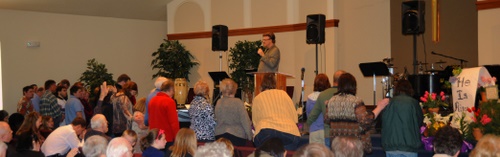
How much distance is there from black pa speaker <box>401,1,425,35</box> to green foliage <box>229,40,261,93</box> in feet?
14.2

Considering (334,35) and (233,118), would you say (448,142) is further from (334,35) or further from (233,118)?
(334,35)

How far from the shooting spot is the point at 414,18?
10734 mm

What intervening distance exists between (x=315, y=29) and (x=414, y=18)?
2.15 metres

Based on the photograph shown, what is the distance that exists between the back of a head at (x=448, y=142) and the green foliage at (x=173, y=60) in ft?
34.8

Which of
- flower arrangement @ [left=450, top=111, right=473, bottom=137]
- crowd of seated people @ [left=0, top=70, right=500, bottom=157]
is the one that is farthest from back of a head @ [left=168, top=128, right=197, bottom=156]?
flower arrangement @ [left=450, top=111, right=473, bottom=137]

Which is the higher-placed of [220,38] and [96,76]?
[220,38]

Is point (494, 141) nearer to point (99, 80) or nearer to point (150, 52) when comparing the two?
point (99, 80)

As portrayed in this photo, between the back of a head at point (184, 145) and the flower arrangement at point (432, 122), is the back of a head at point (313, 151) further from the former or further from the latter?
the flower arrangement at point (432, 122)

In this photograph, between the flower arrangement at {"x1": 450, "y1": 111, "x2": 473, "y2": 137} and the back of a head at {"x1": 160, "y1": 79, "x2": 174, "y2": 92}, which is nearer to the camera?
the flower arrangement at {"x1": 450, "y1": 111, "x2": 473, "y2": 137}

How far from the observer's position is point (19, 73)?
575 inches

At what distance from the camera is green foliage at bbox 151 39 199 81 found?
1581 centimetres

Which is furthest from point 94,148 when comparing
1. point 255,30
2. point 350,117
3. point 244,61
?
point 255,30

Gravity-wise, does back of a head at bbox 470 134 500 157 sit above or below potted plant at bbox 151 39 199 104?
below

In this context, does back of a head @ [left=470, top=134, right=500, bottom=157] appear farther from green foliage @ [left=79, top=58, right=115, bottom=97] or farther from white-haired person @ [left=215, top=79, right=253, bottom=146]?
green foliage @ [left=79, top=58, right=115, bottom=97]
